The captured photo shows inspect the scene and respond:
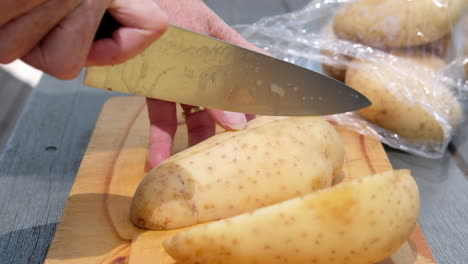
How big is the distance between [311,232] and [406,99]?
2.42 feet

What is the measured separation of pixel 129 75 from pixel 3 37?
334 mm

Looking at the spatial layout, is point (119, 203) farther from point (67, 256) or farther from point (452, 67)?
point (452, 67)

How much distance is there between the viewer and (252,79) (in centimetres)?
107

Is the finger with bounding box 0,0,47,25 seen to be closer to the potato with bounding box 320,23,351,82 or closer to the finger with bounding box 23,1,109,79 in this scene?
the finger with bounding box 23,1,109,79

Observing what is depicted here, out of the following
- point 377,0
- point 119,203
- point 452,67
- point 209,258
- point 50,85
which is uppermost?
point 377,0

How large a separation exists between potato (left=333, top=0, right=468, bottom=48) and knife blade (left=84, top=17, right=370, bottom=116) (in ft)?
1.47

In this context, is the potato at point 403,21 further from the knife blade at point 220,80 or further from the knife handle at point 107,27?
the knife handle at point 107,27

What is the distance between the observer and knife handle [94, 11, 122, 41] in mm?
741

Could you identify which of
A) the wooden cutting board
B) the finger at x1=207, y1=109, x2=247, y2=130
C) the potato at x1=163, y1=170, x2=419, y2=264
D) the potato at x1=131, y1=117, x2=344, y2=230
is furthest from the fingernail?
the potato at x1=163, y1=170, x2=419, y2=264

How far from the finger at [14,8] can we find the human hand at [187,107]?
0.66 metres

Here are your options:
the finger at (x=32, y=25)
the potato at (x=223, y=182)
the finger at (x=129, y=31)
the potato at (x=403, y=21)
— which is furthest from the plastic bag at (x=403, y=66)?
the finger at (x=32, y=25)

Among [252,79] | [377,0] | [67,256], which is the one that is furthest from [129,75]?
[377,0]

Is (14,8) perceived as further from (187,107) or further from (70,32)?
(187,107)

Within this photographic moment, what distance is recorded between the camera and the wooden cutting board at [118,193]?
101 centimetres
